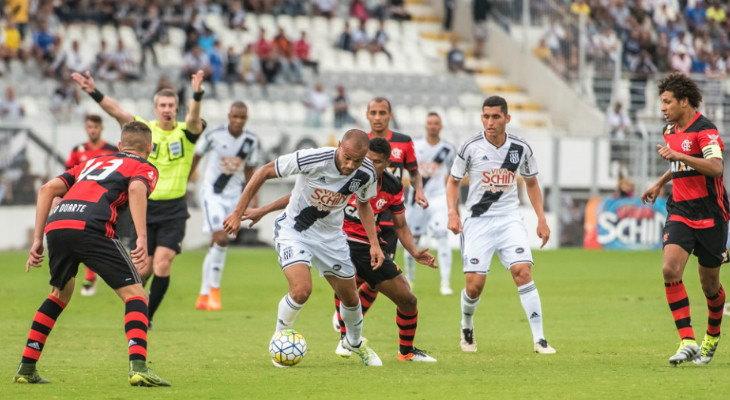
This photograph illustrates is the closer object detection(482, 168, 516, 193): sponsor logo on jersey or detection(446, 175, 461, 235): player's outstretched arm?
detection(446, 175, 461, 235): player's outstretched arm

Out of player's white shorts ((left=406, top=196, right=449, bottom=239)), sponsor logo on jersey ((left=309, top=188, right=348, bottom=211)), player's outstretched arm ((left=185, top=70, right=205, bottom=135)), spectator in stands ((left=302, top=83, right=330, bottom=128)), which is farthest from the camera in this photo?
spectator in stands ((left=302, top=83, right=330, bottom=128))

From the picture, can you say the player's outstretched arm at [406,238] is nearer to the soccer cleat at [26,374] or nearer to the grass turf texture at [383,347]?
the grass turf texture at [383,347]

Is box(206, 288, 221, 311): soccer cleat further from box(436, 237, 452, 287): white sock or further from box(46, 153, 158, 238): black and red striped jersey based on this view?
box(46, 153, 158, 238): black and red striped jersey

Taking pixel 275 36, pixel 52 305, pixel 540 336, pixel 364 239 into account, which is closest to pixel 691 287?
pixel 540 336

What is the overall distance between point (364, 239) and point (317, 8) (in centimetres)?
2586

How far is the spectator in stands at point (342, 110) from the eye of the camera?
28780mm

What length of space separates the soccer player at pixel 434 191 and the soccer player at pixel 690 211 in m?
7.52

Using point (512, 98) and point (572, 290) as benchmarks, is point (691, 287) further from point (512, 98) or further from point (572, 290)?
point (512, 98)

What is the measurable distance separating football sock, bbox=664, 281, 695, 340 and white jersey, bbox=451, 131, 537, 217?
77.0 inches

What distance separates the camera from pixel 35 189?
23.9 meters

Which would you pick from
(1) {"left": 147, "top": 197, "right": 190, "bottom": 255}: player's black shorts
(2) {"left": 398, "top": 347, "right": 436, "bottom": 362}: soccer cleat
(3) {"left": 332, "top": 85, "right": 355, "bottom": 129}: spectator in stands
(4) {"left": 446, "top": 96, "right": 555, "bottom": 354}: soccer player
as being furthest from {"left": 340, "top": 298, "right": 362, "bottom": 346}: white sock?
(3) {"left": 332, "top": 85, "right": 355, "bottom": 129}: spectator in stands

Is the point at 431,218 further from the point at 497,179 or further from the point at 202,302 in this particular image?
the point at 497,179

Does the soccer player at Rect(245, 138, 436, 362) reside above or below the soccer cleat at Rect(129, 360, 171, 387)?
above

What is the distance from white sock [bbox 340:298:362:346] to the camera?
30.9 ft
